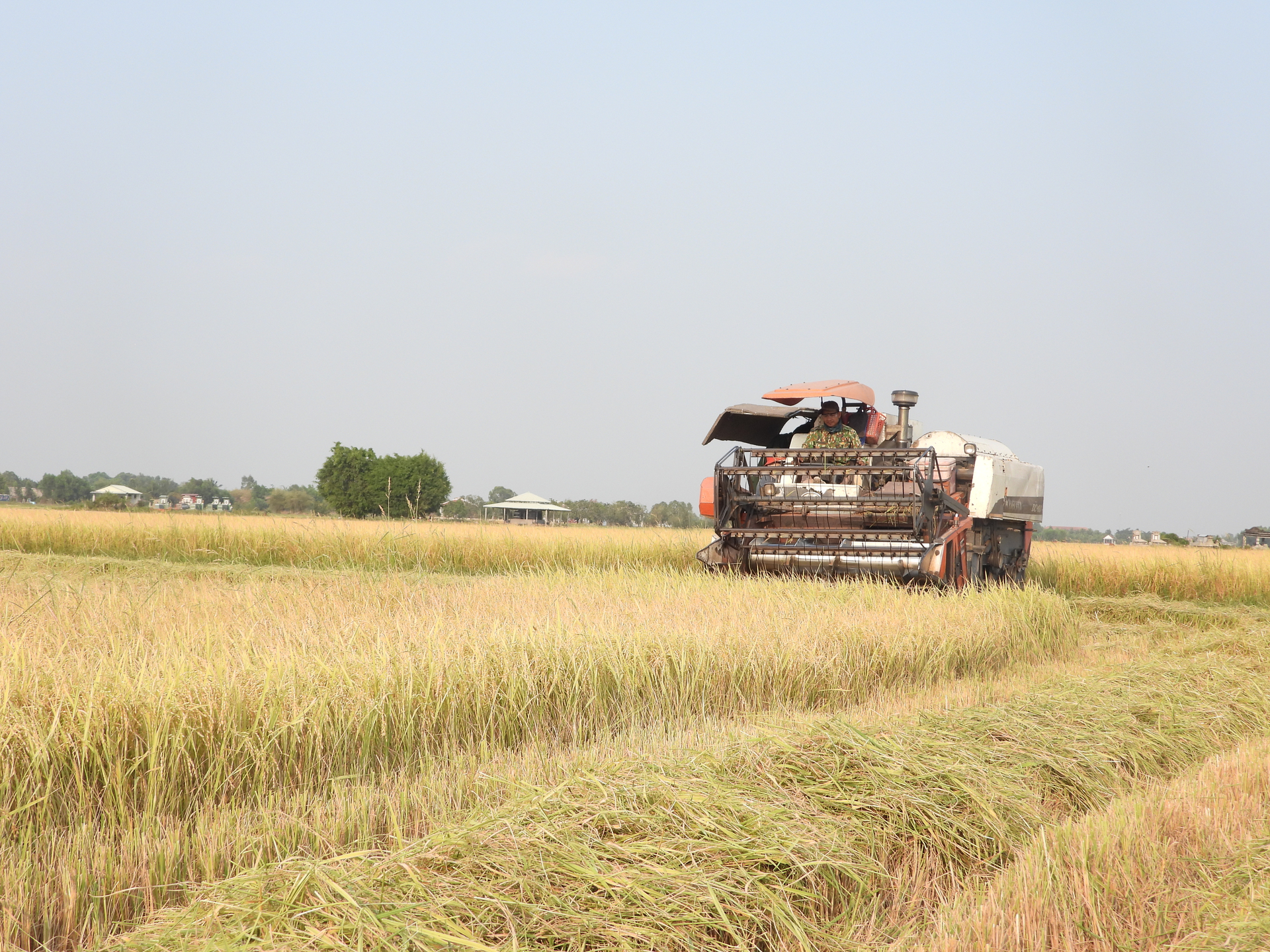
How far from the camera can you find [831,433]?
858 centimetres

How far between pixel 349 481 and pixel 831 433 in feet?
165

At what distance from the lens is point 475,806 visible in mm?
2719

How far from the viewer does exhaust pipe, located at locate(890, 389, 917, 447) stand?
8992mm

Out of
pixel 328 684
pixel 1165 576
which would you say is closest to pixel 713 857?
pixel 328 684

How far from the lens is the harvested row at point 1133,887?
2094mm

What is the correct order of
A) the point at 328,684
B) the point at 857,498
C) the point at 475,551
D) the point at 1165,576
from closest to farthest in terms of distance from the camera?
the point at 328,684 < the point at 857,498 < the point at 1165,576 < the point at 475,551

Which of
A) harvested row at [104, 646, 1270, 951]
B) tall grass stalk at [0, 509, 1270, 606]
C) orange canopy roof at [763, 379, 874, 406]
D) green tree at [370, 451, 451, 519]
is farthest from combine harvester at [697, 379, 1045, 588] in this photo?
green tree at [370, 451, 451, 519]

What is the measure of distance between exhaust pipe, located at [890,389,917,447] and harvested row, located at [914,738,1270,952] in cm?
622

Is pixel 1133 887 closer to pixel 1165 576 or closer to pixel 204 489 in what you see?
pixel 1165 576

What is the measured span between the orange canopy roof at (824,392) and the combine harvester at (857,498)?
1 cm

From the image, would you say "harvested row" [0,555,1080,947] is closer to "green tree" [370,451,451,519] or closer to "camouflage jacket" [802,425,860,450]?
"camouflage jacket" [802,425,860,450]

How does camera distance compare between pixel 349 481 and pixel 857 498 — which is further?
pixel 349 481

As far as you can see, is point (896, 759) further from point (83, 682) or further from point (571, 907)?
point (83, 682)

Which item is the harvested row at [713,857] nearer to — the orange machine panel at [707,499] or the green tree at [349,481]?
the orange machine panel at [707,499]
